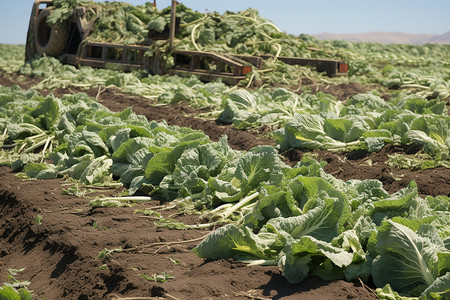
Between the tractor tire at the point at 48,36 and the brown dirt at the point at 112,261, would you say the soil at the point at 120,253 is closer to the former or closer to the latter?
the brown dirt at the point at 112,261

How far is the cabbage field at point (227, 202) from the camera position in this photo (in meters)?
2.85

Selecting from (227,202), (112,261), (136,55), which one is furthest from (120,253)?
(136,55)

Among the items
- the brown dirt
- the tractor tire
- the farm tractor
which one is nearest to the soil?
the brown dirt

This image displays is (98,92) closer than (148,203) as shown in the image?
No

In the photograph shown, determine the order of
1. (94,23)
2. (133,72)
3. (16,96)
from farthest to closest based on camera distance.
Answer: (94,23)
(133,72)
(16,96)

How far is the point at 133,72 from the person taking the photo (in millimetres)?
13273

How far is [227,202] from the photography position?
164 inches

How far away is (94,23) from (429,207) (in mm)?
14028

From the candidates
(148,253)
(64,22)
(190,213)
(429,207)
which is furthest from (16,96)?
(64,22)

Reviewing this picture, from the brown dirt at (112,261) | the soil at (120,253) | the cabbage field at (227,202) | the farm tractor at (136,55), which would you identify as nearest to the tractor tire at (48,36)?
the farm tractor at (136,55)

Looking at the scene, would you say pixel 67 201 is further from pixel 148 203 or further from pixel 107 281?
pixel 107 281

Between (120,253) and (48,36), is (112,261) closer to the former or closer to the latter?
(120,253)

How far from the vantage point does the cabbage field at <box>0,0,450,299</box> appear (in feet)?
9.34

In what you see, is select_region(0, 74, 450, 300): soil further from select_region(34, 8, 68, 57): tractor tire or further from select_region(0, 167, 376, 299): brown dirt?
select_region(34, 8, 68, 57): tractor tire
